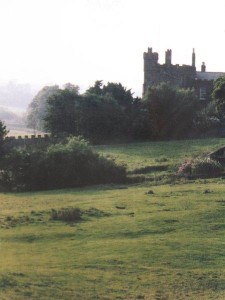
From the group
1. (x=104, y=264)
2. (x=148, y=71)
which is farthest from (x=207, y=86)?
(x=104, y=264)

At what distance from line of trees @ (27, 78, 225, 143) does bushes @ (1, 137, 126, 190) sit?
82.0 feet

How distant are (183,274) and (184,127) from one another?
56.2 metres

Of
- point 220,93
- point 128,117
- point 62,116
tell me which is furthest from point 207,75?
point 220,93

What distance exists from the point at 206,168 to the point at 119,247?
24331mm

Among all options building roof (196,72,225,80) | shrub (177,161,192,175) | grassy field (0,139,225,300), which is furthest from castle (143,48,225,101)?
grassy field (0,139,225,300)

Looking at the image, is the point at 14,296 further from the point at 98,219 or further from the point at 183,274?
the point at 98,219

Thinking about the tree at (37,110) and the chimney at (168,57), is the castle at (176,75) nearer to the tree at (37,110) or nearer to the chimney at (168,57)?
the chimney at (168,57)

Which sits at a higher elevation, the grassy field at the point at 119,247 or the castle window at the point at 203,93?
the castle window at the point at 203,93

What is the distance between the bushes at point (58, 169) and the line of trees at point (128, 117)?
25.0m

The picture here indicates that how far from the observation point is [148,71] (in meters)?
97.1

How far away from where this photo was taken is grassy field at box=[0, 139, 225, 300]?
57.8 feet

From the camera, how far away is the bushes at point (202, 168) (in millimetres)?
45122

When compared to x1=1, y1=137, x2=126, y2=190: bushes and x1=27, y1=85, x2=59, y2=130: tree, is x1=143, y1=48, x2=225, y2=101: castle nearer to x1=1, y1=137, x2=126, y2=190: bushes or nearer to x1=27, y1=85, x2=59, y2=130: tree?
x1=27, y1=85, x2=59, y2=130: tree

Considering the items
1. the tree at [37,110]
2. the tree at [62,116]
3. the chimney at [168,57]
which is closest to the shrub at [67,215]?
the tree at [62,116]
